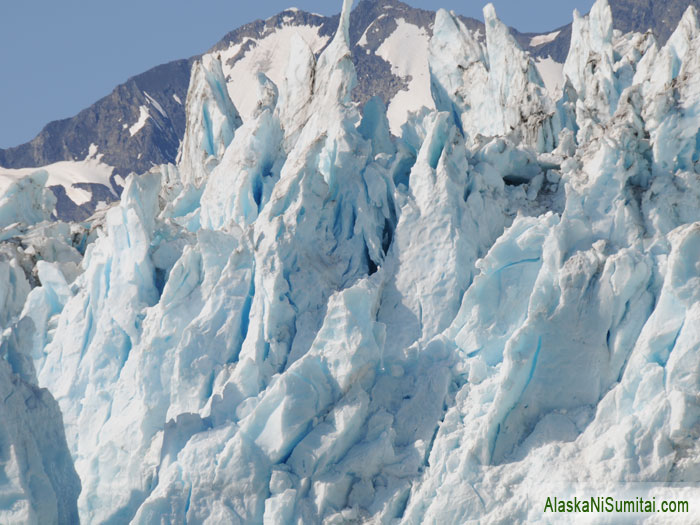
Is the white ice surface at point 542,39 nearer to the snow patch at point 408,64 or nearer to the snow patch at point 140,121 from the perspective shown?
the snow patch at point 408,64

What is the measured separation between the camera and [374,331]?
16.6 metres

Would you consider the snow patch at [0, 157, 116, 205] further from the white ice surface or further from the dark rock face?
the white ice surface

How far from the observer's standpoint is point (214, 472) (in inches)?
610

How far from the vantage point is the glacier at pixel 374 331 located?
49.1 feet

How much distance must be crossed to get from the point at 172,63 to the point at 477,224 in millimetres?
59843

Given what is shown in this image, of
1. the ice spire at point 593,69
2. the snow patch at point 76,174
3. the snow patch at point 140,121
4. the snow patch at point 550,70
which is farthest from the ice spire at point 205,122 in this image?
the snow patch at point 140,121

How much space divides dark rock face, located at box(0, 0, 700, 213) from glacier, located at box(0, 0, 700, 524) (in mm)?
43886

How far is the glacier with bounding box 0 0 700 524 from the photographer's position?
1496 cm

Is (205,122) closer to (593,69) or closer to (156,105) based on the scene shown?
(593,69)

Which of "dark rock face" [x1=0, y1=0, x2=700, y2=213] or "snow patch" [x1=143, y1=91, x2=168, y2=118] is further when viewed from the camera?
"snow patch" [x1=143, y1=91, x2=168, y2=118]

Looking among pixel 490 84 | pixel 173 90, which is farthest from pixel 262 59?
pixel 490 84

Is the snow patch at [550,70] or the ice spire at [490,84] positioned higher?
the snow patch at [550,70]

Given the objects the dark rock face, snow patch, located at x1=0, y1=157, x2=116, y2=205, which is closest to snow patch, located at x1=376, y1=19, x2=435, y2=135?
the dark rock face

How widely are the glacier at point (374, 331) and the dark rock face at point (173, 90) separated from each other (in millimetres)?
43886
